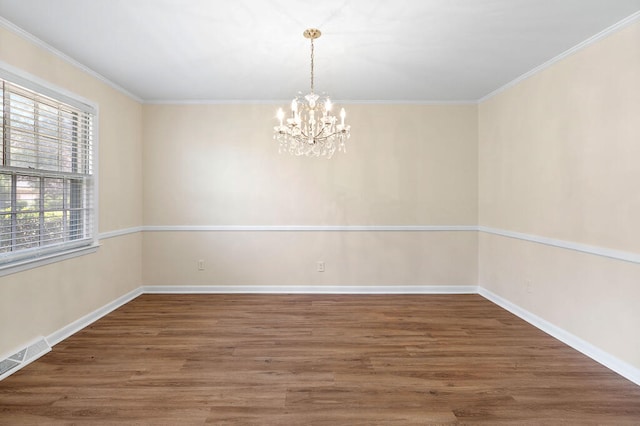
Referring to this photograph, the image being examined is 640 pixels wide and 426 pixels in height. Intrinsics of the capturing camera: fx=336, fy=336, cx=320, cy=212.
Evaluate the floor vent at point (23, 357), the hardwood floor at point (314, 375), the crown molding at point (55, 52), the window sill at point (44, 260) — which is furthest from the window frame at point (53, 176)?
the hardwood floor at point (314, 375)

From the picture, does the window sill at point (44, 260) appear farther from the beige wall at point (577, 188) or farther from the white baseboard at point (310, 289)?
the beige wall at point (577, 188)

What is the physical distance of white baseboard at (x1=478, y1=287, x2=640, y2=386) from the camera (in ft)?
7.98

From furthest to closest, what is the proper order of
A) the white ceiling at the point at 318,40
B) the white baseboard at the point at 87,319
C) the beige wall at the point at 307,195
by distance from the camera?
the beige wall at the point at 307,195 < the white baseboard at the point at 87,319 < the white ceiling at the point at 318,40

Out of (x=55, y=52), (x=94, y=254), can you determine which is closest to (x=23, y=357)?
(x=94, y=254)

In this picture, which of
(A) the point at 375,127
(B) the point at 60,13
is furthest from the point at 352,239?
(B) the point at 60,13

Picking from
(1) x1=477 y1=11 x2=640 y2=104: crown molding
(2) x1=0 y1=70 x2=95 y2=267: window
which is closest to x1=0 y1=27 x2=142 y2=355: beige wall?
(2) x1=0 y1=70 x2=95 y2=267: window

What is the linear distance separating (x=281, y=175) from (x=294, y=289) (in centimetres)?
154

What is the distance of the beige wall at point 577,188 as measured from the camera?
246 centimetres

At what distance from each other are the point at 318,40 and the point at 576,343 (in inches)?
133

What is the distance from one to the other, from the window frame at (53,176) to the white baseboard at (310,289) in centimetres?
126

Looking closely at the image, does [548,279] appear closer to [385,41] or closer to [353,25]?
[385,41]

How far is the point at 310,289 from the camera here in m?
4.52

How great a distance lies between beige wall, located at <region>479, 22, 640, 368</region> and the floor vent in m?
4.49

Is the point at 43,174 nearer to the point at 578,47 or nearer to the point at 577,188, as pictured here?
the point at 577,188
